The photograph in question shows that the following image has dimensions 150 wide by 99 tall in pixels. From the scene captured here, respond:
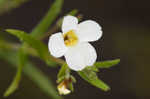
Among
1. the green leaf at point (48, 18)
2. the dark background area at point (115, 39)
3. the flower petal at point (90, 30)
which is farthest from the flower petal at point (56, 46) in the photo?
the dark background area at point (115, 39)

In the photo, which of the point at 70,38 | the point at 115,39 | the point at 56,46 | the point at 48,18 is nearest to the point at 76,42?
the point at 70,38

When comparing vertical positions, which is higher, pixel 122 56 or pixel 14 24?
pixel 14 24

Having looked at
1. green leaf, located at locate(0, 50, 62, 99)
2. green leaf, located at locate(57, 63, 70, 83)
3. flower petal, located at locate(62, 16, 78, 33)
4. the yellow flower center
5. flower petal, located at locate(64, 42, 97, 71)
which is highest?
flower petal, located at locate(62, 16, 78, 33)

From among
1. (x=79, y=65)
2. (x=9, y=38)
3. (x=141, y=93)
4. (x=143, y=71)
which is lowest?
(x=141, y=93)

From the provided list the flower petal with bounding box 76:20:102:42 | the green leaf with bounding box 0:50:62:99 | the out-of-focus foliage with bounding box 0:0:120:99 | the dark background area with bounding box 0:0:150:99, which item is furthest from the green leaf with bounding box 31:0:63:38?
the dark background area with bounding box 0:0:150:99

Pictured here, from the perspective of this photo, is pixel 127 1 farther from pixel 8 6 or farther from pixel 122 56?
pixel 8 6

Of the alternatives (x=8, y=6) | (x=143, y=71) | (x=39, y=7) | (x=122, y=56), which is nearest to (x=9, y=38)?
(x=39, y=7)

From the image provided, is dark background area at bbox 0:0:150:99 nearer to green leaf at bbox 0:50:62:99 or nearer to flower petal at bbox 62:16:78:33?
green leaf at bbox 0:50:62:99
